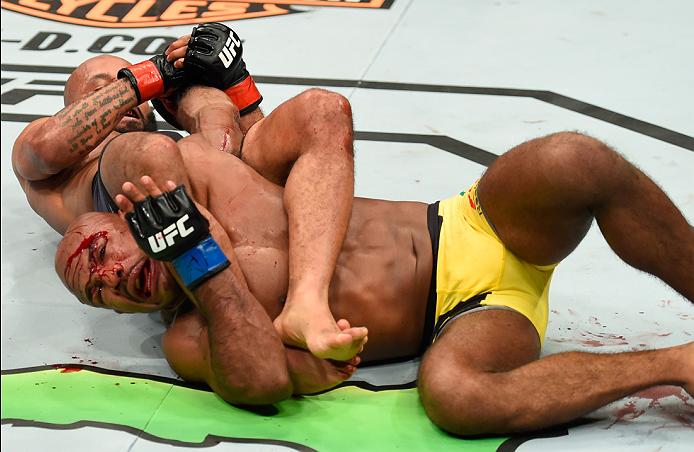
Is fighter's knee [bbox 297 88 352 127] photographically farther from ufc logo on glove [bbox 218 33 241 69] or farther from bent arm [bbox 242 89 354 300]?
ufc logo on glove [bbox 218 33 241 69]

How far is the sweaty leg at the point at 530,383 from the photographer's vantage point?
202 centimetres

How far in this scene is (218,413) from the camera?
2.17 m

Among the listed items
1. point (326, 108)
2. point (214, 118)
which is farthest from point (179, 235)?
point (214, 118)

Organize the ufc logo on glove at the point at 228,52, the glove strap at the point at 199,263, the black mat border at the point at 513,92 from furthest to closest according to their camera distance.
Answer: the black mat border at the point at 513,92, the ufc logo on glove at the point at 228,52, the glove strap at the point at 199,263

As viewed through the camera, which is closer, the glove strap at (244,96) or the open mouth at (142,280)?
the open mouth at (142,280)

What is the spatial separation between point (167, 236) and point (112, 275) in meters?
0.23

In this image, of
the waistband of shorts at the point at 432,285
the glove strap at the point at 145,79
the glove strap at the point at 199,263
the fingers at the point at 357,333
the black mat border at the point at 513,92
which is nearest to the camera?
the fingers at the point at 357,333

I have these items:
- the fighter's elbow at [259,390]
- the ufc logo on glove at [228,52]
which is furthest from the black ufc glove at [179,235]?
the ufc logo on glove at [228,52]

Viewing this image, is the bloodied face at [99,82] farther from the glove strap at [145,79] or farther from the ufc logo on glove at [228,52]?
the ufc logo on glove at [228,52]

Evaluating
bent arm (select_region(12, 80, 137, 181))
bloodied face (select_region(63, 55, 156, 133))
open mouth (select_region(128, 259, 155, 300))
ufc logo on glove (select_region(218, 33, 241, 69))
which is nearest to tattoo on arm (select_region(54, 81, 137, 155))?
bent arm (select_region(12, 80, 137, 181))

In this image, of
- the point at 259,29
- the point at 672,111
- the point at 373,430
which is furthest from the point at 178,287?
the point at 259,29

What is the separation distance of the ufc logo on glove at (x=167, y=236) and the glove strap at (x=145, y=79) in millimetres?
773

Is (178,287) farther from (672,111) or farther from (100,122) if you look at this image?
(672,111)

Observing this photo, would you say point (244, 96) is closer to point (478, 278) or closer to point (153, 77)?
point (153, 77)
